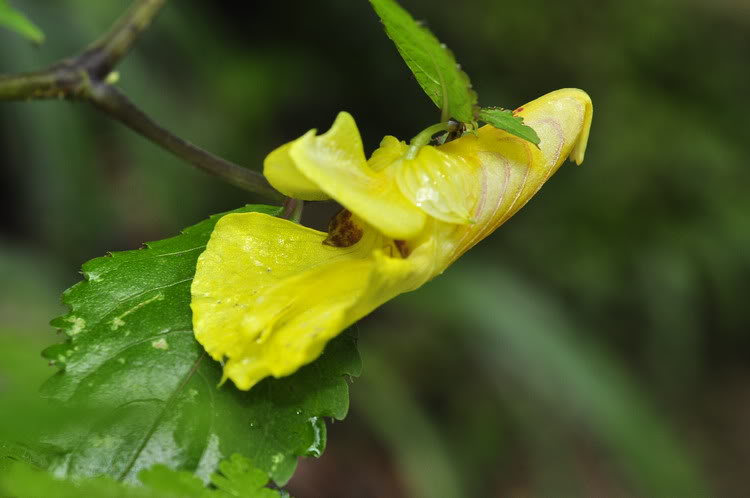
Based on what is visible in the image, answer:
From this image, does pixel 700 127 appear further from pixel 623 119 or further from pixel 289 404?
pixel 289 404

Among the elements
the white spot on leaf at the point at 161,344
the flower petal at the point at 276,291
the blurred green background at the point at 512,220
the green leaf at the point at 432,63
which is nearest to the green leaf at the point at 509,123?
the green leaf at the point at 432,63

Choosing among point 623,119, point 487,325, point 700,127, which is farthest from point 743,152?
point 487,325

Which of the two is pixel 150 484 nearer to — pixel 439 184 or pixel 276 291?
pixel 276 291

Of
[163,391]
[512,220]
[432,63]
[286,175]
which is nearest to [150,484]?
[163,391]

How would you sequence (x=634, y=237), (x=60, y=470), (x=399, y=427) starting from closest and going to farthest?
(x=60, y=470)
(x=399, y=427)
(x=634, y=237)

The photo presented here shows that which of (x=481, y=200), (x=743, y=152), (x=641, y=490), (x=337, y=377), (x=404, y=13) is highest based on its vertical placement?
(x=404, y=13)

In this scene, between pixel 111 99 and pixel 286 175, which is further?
pixel 111 99

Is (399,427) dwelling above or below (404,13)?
below
